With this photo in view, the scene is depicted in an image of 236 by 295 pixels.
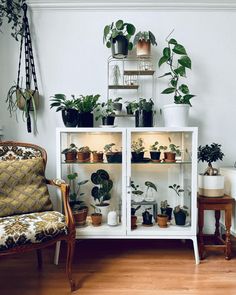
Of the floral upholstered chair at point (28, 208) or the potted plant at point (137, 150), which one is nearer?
the floral upholstered chair at point (28, 208)

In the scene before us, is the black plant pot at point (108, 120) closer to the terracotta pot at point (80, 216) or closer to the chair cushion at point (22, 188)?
the chair cushion at point (22, 188)

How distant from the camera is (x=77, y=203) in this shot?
2.30 meters

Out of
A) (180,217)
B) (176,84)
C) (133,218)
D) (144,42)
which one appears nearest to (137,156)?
(133,218)

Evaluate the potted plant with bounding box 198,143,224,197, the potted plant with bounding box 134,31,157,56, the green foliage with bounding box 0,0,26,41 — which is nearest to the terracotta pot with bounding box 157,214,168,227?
the potted plant with bounding box 198,143,224,197

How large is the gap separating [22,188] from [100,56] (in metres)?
1.39

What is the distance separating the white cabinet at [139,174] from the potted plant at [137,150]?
3cm

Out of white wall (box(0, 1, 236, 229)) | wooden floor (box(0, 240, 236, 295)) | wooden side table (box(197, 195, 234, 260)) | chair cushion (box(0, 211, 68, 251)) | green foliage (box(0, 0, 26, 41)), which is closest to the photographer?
chair cushion (box(0, 211, 68, 251))

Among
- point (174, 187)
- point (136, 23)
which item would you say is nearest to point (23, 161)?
point (174, 187)

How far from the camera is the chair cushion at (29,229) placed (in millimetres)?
1560

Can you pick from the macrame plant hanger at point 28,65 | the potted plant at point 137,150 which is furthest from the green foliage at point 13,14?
the potted plant at point 137,150

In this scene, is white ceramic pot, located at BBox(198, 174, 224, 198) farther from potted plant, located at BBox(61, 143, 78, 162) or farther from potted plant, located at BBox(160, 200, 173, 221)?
potted plant, located at BBox(61, 143, 78, 162)

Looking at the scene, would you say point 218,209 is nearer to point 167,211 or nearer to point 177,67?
point 167,211

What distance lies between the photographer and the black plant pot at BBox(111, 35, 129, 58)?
227 centimetres

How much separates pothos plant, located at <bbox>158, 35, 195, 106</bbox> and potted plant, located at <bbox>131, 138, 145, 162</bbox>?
47cm
